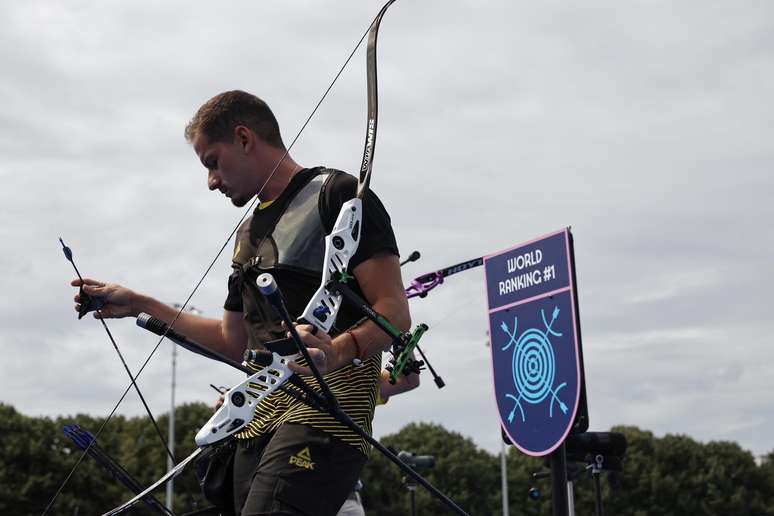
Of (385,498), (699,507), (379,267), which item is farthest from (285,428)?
(699,507)

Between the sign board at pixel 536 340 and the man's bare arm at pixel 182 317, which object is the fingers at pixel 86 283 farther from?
the sign board at pixel 536 340

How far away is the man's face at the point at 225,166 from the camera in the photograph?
390cm

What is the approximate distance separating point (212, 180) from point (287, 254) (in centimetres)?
46

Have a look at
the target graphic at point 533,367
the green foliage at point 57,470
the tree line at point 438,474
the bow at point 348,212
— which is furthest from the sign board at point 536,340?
the tree line at point 438,474

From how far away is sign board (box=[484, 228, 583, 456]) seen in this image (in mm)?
9406

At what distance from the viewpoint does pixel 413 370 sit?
392 cm

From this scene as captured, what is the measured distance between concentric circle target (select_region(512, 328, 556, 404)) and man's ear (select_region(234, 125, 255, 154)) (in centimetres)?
624

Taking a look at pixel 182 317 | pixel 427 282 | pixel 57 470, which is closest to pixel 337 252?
pixel 182 317

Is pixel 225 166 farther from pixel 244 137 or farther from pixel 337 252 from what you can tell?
pixel 337 252

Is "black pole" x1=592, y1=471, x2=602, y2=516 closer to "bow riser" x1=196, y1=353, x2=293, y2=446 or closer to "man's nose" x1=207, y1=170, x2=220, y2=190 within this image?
A: "man's nose" x1=207, y1=170, x2=220, y2=190

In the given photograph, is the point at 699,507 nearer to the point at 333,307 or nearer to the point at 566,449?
the point at 566,449

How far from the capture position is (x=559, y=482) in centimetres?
909

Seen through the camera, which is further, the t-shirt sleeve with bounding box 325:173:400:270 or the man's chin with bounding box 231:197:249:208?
the man's chin with bounding box 231:197:249:208

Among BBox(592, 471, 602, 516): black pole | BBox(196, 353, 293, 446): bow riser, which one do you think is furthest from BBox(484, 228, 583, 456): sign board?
BBox(196, 353, 293, 446): bow riser
